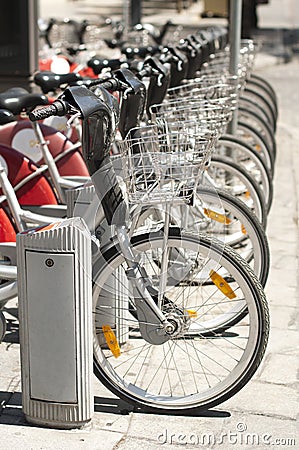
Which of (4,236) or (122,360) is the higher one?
(4,236)

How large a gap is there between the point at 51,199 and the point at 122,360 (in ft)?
3.78

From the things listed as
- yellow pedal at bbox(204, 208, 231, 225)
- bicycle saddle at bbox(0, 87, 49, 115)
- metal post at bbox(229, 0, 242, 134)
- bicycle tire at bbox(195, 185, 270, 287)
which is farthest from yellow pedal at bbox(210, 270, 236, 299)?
metal post at bbox(229, 0, 242, 134)

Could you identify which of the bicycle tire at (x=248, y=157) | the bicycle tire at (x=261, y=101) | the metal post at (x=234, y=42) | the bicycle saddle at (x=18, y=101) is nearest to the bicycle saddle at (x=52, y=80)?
the bicycle saddle at (x=18, y=101)

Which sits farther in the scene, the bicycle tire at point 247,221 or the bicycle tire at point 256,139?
the bicycle tire at point 256,139

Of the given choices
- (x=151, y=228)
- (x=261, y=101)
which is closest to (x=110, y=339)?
(x=151, y=228)

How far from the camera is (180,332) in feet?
13.0

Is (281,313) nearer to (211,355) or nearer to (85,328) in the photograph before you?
(211,355)

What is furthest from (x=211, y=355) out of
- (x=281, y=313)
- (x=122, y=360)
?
(x=281, y=313)

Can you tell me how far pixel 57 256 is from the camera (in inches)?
144

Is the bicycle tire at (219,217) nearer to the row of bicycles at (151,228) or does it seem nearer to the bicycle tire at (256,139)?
the row of bicycles at (151,228)

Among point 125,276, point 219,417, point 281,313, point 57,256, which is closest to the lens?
point 57,256

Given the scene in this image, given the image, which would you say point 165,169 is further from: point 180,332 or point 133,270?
point 180,332

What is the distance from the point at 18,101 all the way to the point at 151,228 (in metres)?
0.85

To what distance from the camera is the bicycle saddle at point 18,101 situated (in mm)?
4305
